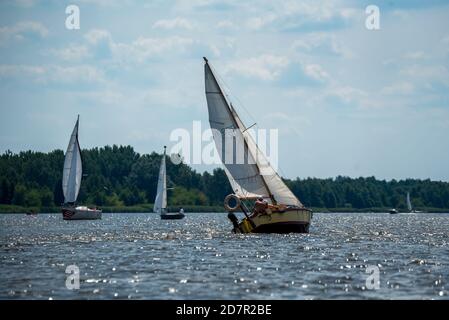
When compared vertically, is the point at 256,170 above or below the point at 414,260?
above

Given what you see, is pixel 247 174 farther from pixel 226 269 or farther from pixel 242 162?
pixel 226 269

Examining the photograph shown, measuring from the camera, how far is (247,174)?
78438 mm

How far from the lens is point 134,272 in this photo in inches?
1875

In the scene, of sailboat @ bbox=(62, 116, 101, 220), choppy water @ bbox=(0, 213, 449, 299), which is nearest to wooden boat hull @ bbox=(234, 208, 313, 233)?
choppy water @ bbox=(0, 213, 449, 299)

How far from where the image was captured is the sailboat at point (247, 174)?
254 ft

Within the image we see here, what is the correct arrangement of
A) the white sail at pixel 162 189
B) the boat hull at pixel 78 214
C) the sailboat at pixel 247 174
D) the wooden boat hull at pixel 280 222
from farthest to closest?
the white sail at pixel 162 189, the boat hull at pixel 78 214, the sailboat at pixel 247 174, the wooden boat hull at pixel 280 222

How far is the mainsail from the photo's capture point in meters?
78.1

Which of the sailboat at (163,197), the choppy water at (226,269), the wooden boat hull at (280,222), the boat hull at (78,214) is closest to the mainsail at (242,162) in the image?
the wooden boat hull at (280,222)

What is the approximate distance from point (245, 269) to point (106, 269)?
22.0ft

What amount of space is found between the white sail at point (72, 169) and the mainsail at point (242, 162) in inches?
2657

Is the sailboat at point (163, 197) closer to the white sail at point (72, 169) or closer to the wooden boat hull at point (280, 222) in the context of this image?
the white sail at point (72, 169)

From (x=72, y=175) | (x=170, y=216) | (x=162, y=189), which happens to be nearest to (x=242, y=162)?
(x=72, y=175)
